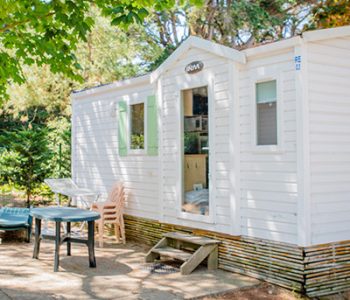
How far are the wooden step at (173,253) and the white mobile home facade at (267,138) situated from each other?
43 cm

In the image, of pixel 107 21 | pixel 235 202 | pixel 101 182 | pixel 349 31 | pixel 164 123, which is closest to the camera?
pixel 349 31

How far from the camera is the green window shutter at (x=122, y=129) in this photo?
7.75 m

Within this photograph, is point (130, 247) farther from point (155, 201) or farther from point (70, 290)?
point (70, 290)

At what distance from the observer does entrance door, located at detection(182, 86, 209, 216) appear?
6.06 m

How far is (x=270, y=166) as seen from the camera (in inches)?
204

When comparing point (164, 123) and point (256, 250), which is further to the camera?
point (164, 123)

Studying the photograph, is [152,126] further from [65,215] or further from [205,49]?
[65,215]

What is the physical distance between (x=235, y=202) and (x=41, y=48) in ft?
9.73

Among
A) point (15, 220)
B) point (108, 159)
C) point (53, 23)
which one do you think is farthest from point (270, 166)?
point (15, 220)

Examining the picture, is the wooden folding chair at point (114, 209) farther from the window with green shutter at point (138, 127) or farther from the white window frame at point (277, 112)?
the white window frame at point (277, 112)

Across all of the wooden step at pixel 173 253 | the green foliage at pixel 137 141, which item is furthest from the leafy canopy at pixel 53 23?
the wooden step at pixel 173 253

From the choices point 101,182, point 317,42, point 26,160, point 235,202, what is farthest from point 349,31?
point 26,160

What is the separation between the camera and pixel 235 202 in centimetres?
552

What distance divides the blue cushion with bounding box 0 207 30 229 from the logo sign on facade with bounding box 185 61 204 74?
3.57m
